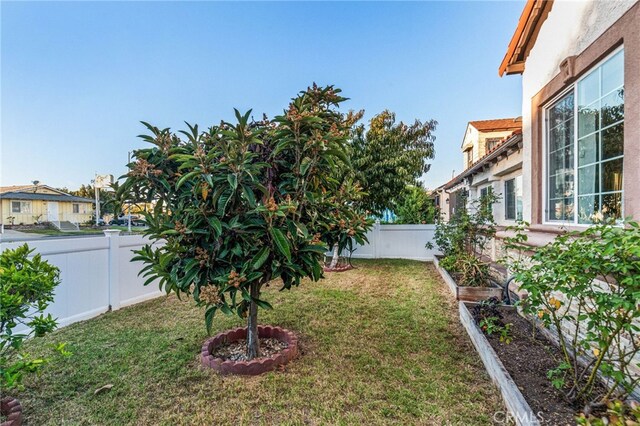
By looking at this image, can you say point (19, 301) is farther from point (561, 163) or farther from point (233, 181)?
point (561, 163)

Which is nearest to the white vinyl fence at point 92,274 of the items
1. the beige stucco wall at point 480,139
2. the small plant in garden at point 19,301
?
the small plant in garden at point 19,301

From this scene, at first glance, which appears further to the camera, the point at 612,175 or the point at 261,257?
the point at 612,175

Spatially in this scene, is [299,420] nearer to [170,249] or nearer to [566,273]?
A: [170,249]

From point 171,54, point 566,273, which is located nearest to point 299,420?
point 566,273

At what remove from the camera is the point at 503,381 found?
248 centimetres

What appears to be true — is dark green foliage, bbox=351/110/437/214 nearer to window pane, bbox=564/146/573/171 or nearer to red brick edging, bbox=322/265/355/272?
red brick edging, bbox=322/265/355/272

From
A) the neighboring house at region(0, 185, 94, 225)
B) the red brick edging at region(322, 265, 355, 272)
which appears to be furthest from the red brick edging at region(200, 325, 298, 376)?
the neighboring house at region(0, 185, 94, 225)

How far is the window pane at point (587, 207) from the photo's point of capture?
3.44m

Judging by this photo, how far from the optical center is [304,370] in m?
3.08

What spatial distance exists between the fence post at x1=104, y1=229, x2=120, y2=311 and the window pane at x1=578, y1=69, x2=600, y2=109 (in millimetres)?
7320

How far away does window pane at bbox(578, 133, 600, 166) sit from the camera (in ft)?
11.4

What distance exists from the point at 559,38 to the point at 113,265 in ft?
25.9

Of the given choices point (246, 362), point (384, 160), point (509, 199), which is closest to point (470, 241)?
point (509, 199)

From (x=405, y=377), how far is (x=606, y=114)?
3.65 m
